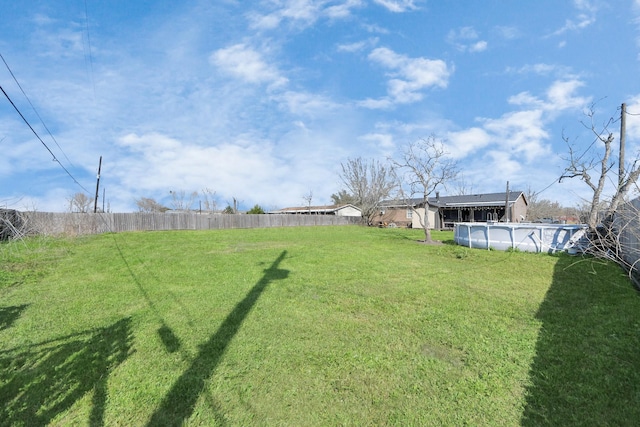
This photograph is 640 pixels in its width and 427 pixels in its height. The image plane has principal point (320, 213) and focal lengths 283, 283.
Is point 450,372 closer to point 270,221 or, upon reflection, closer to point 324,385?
point 324,385

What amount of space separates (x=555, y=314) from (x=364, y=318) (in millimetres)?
3011

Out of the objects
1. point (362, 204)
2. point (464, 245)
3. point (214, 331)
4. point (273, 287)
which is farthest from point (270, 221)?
point (214, 331)

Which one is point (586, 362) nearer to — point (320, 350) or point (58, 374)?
point (320, 350)

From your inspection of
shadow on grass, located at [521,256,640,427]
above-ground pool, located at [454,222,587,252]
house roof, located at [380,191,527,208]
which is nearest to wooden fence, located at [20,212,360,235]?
house roof, located at [380,191,527,208]

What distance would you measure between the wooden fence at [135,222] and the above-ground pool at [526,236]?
1716 cm

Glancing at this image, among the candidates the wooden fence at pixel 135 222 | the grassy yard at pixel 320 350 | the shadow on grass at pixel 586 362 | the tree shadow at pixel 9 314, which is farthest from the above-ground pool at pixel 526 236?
the wooden fence at pixel 135 222

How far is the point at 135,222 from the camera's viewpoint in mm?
20859

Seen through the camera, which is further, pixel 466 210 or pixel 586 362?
pixel 466 210

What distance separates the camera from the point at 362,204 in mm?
36062

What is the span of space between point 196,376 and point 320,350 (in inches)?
54.0

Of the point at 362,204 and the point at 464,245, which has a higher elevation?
the point at 362,204

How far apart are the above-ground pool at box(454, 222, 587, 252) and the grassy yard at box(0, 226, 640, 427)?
2843 millimetres

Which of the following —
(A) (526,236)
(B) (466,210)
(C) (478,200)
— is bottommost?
(A) (526,236)

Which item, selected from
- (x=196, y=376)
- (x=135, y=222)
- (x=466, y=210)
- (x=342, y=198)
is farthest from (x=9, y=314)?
(x=342, y=198)
